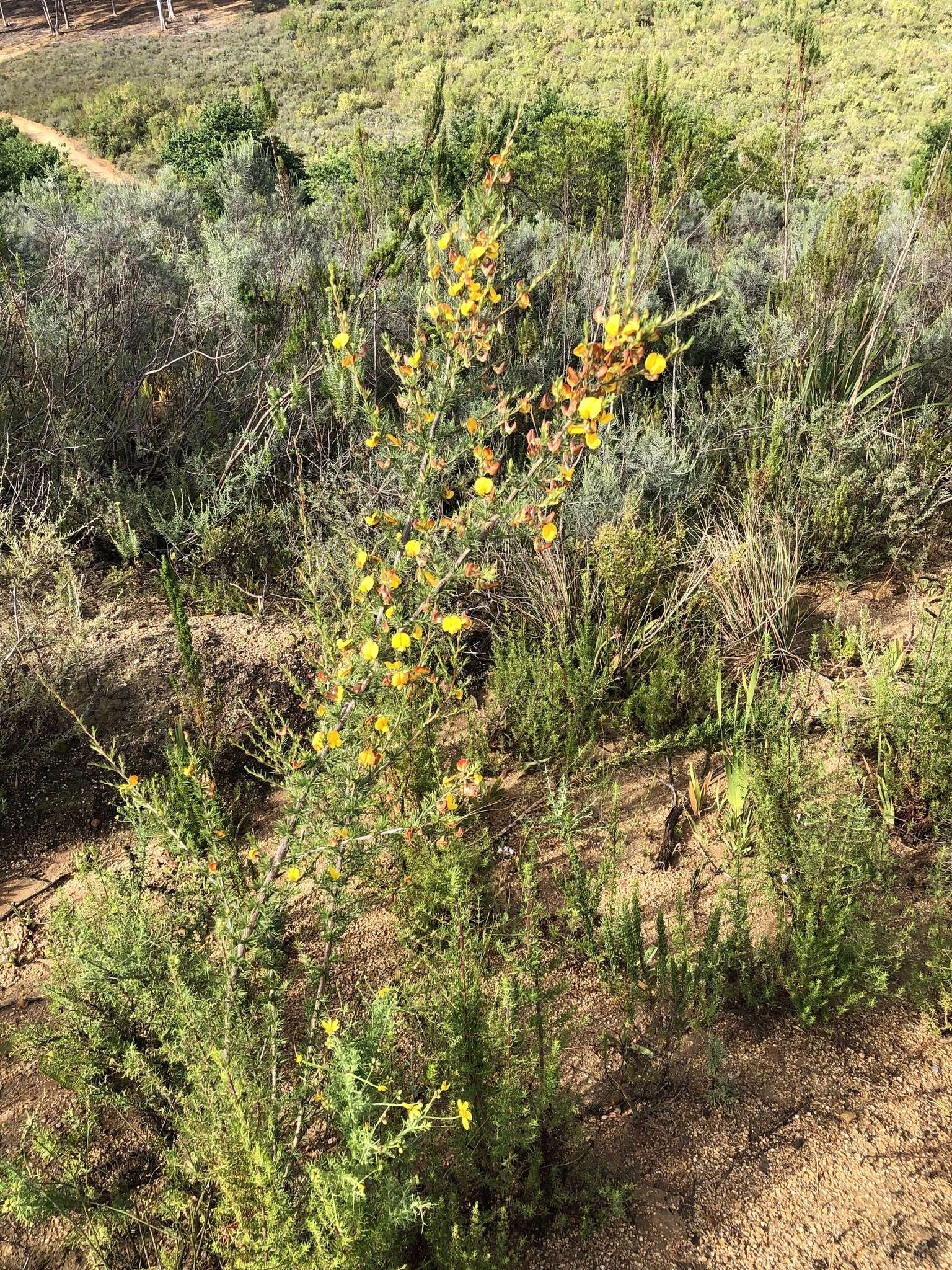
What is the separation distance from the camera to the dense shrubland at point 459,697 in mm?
1433

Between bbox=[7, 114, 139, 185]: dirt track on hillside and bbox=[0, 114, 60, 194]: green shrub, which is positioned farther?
bbox=[7, 114, 139, 185]: dirt track on hillside

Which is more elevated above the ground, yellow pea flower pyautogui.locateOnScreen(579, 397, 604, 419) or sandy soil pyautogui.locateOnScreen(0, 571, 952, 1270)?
yellow pea flower pyautogui.locateOnScreen(579, 397, 604, 419)

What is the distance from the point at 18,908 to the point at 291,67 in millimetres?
31054

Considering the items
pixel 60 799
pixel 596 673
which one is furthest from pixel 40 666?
pixel 596 673

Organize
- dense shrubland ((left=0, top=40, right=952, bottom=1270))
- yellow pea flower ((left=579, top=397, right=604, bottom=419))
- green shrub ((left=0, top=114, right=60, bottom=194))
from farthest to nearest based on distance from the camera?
green shrub ((left=0, top=114, right=60, bottom=194)) → dense shrubland ((left=0, top=40, right=952, bottom=1270)) → yellow pea flower ((left=579, top=397, right=604, bottom=419))

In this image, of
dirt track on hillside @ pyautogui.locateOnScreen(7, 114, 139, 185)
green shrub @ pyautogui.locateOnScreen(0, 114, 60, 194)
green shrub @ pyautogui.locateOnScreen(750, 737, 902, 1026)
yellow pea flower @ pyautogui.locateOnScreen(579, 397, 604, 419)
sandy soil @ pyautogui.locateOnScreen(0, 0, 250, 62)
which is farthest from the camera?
sandy soil @ pyautogui.locateOnScreen(0, 0, 250, 62)

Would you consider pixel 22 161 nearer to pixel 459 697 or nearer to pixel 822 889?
pixel 459 697

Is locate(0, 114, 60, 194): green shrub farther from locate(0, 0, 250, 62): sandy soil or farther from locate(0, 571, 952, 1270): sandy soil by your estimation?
locate(0, 0, 250, 62): sandy soil

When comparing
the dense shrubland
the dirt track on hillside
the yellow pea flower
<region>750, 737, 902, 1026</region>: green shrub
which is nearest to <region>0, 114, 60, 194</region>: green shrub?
the dirt track on hillside

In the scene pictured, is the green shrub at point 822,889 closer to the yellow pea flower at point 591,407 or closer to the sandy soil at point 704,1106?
the sandy soil at point 704,1106

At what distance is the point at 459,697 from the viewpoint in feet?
7.82

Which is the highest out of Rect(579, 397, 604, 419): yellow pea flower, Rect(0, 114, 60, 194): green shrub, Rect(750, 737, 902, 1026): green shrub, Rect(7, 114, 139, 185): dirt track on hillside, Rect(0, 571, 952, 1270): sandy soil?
Rect(7, 114, 139, 185): dirt track on hillside

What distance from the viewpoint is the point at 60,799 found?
8.04ft

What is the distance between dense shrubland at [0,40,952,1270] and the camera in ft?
4.70
